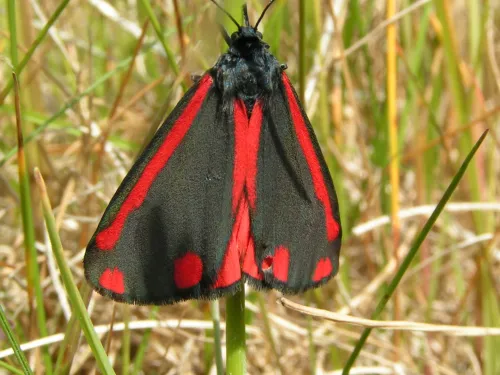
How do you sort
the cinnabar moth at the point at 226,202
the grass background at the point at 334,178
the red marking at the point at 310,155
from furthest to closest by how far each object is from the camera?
the grass background at the point at 334,178, the red marking at the point at 310,155, the cinnabar moth at the point at 226,202

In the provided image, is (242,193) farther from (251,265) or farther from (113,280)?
(113,280)

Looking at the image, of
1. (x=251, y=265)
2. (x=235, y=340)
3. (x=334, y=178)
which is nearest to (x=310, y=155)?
(x=251, y=265)

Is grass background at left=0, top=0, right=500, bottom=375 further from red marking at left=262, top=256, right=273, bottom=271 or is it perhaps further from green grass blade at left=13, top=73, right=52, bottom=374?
red marking at left=262, top=256, right=273, bottom=271

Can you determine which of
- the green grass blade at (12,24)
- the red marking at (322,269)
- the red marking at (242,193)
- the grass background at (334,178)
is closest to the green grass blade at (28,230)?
the green grass blade at (12,24)

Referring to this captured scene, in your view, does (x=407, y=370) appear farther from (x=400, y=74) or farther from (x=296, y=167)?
(x=400, y=74)

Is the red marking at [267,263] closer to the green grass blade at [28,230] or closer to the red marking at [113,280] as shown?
the red marking at [113,280]

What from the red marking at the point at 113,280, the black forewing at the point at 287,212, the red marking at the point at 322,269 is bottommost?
the red marking at the point at 113,280

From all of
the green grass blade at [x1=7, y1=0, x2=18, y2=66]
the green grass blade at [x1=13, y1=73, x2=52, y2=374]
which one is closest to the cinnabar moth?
the green grass blade at [x1=13, y1=73, x2=52, y2=374]
